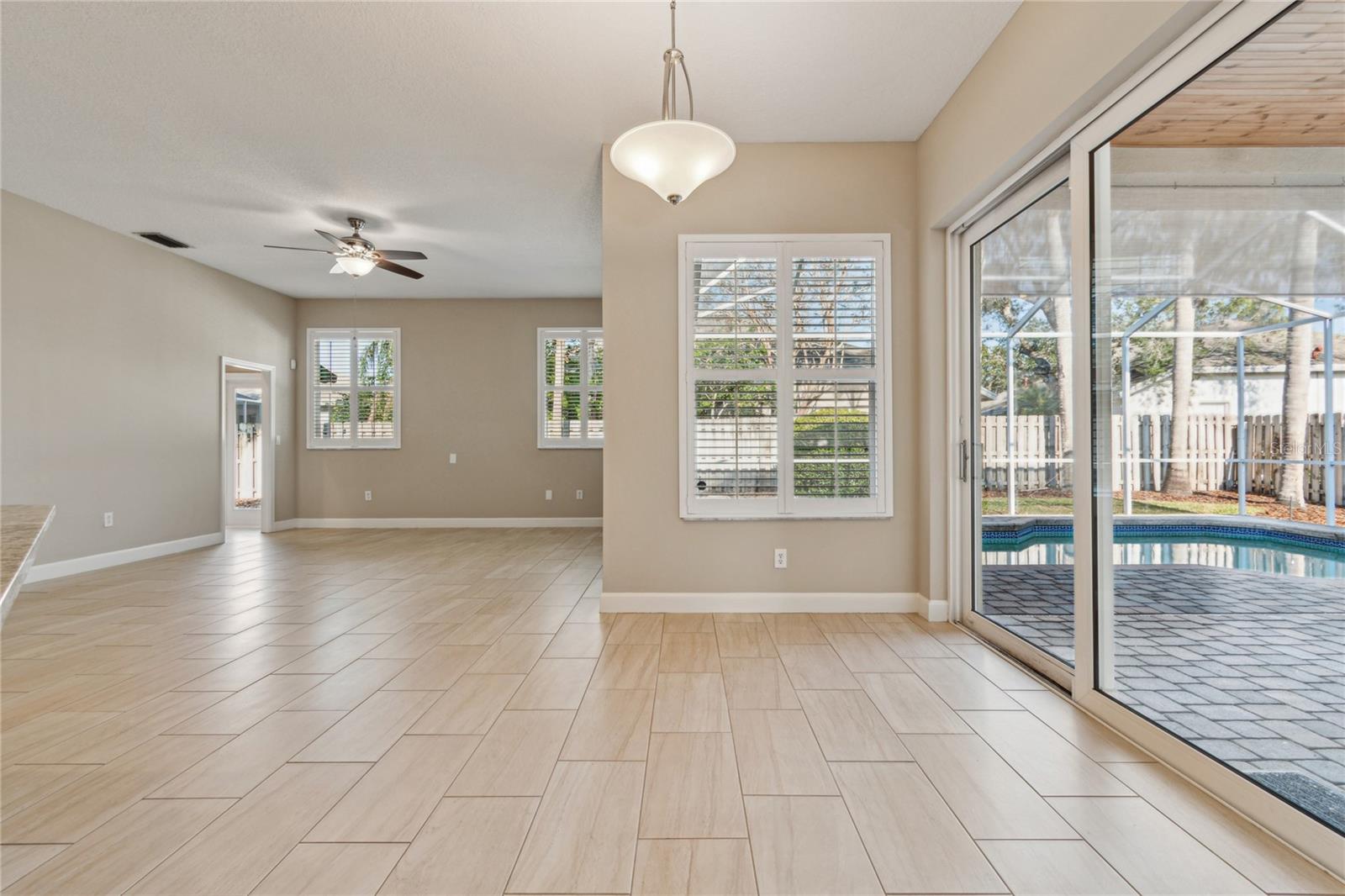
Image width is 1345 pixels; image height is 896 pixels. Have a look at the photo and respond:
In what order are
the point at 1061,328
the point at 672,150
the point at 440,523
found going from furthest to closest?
the point at 440,523
the point at 1061,328
the point at 672,150

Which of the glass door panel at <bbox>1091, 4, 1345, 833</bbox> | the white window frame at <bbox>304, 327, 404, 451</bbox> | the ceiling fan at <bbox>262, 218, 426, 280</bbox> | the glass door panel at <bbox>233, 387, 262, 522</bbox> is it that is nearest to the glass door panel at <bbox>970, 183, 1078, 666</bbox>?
the glass door panel at <bbox>1091, 4, 1345, 833</bbox>

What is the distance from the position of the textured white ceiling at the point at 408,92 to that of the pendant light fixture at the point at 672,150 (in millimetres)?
735

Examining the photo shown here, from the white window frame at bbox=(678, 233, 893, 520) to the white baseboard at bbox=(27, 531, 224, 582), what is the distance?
4.74 meters

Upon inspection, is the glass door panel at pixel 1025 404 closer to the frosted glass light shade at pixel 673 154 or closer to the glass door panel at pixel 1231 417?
the glass door panel at pixel 1231 417

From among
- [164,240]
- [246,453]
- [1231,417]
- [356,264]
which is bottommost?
[246,453]

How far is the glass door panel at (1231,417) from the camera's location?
5.35ft

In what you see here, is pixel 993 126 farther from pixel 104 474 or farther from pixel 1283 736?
pixel 104 474

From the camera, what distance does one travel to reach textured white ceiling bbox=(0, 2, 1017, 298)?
281 cm

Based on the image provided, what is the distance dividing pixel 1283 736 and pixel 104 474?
775 centimetres

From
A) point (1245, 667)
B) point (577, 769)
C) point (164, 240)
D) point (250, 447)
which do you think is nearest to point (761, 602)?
point (577, 769)

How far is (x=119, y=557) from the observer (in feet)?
18.4

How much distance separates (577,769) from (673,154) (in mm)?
2218

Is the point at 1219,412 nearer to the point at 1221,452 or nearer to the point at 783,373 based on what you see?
the point at 1221,452

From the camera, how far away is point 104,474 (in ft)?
18.0
